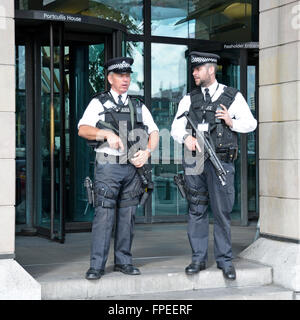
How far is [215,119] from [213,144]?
0.70 ft

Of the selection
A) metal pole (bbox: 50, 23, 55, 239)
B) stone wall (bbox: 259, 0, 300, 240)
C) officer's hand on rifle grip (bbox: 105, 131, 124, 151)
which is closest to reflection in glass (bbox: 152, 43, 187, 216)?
metal pole (bbox: 50, 23, 55, 239)

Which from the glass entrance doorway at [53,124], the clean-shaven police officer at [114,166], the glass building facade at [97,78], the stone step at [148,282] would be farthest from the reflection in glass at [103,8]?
the stone step at [148,282]

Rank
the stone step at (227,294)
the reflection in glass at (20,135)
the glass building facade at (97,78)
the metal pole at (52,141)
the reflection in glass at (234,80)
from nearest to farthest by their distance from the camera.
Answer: the stone step at (227,294)
the metal pole at (52,141)
the glass building facade at (97,78)
the reflection in glass at (20,135)
the reflection in glass at (234,80)

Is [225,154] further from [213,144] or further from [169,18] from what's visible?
[169,18]

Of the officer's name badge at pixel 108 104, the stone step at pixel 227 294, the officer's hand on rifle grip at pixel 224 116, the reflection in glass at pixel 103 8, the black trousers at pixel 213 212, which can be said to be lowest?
the stone step at pixel 227 294

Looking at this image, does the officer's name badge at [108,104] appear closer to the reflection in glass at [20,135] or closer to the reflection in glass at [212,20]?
the reflection in glass at [20,135]

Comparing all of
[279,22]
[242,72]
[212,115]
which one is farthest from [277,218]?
[242,72]

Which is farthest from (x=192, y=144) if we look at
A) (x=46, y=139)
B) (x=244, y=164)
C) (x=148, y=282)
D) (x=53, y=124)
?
(x=244, y=164)

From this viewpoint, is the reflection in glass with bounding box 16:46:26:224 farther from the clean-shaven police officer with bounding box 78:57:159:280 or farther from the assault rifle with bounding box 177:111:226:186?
the assault rifle with bounding box 177:111:226:186

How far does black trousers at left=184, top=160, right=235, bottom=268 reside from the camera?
211 inches

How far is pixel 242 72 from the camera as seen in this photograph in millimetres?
8969

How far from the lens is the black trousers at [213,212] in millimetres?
5352

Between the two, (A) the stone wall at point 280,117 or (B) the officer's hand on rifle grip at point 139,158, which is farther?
(A) the stone wall at point 280,117

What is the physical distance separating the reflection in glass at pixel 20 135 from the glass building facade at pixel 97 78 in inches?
0.5
